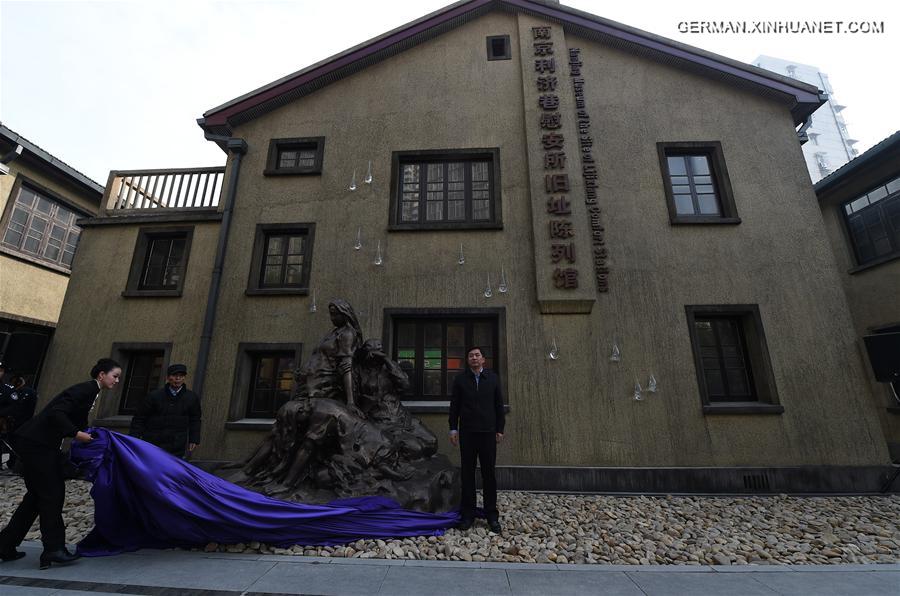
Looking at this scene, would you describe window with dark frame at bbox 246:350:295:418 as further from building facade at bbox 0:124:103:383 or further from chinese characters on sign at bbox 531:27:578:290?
building facade at bbox 0:124:103:383

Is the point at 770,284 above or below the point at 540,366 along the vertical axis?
above

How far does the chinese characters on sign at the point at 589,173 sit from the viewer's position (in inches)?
318

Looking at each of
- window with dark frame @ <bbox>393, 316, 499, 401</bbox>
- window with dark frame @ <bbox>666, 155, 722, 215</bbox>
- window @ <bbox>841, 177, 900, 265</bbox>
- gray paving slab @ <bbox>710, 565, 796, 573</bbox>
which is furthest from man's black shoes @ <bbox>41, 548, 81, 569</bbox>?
window @ <bbox>841, 177, 900, 265</bbox>

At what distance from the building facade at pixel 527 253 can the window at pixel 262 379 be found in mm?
50

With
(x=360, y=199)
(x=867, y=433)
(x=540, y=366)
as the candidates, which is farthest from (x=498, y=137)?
(x=867, y=433)

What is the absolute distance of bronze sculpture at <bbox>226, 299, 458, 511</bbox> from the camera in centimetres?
497

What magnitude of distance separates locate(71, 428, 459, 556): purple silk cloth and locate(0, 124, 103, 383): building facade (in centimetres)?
936

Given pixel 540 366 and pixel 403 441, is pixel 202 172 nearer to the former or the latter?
pixel 403 441

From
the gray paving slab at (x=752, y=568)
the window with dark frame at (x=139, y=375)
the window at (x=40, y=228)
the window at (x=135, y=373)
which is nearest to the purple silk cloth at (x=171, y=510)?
the gray paving slab at (x=752, y=568)

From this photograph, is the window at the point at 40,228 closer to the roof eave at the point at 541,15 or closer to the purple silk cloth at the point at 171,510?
the roof eave at the point at 541,15

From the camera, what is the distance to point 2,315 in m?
10.6

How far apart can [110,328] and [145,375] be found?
54.1 inches

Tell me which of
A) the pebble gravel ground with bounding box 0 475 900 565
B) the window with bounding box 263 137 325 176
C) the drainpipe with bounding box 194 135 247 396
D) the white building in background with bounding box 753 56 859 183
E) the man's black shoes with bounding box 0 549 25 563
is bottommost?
the pebble gravel ground with bounding box 0 475 900 565

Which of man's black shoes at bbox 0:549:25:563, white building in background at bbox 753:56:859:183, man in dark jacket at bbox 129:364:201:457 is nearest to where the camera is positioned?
man's black shoes at bbox 0:549:25:563
